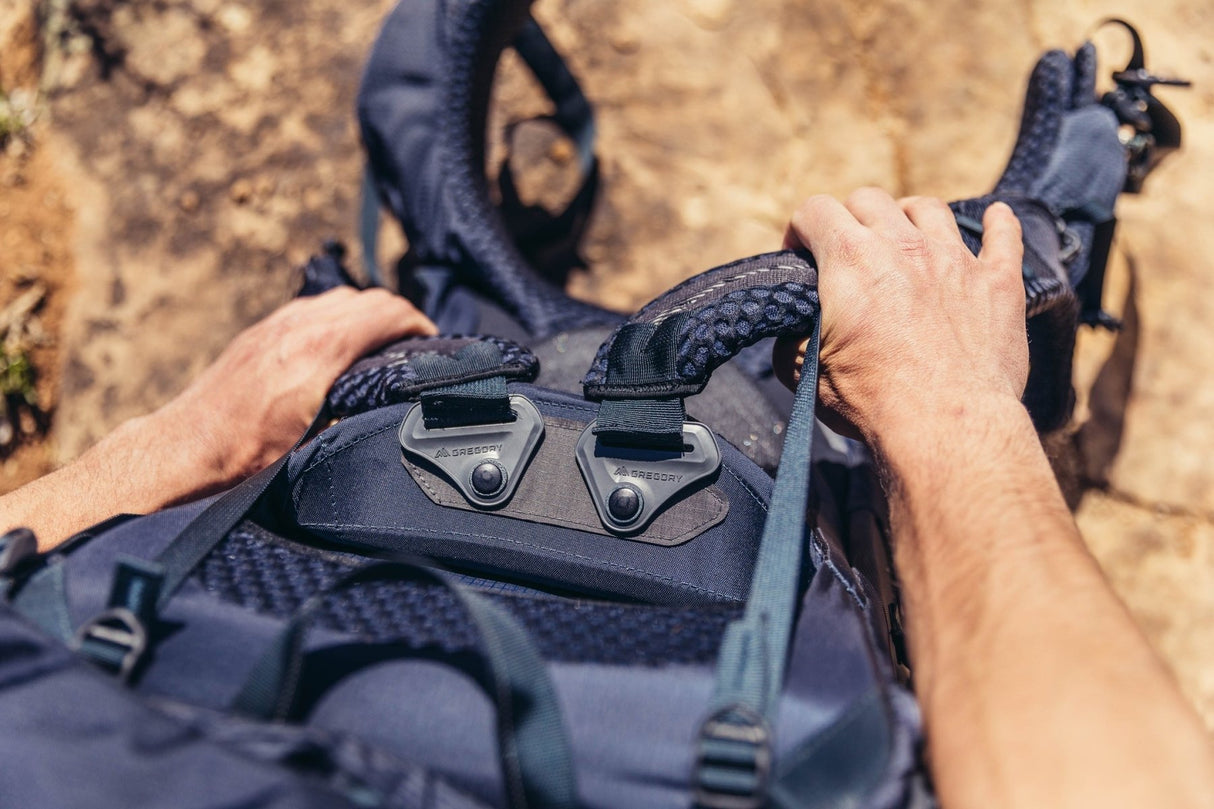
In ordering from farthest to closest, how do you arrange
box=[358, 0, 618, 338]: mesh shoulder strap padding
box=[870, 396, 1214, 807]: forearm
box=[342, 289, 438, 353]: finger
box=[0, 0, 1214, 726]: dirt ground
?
1. box=[0, 0, 1214, 726]: dirt ground
2. box=[358, 0, 618, 338]: mesh shoulder strap padding
3. box=[342, 289, 438, 353]: finger
4. box=[870, 396, 1214, 807]: forearm

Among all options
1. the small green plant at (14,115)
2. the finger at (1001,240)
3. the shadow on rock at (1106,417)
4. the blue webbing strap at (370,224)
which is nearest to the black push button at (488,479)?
the finger at (1001,240)

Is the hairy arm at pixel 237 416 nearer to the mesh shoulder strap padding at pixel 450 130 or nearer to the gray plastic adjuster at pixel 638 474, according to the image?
the mesh shoulder strap padding at pixel 450 130

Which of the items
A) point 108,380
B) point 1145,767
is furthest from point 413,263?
point 1145,767

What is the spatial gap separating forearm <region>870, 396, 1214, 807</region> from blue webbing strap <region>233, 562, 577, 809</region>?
275mm

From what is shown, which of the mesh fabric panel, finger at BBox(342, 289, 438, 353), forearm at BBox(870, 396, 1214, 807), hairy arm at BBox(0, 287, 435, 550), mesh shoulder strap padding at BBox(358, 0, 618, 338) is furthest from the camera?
mesh shoulder strap padding at BBox(358, 0, 618, 338)

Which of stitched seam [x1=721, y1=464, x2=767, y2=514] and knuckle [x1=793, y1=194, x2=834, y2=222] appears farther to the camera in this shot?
knuckle [x1=793, y1=194, x2=834, y2=222]

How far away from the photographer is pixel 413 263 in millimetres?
1644

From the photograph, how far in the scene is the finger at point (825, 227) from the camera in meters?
0.89

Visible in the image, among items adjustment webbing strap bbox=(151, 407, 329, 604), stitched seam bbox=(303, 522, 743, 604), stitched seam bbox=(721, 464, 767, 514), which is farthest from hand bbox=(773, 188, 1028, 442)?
adjustment webbing strap bbox=(151, 407, 329, 604)

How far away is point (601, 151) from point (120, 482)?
1.08m

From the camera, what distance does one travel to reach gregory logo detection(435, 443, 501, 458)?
844 mm

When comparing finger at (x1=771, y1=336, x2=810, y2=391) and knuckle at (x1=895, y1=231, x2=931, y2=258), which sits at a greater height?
knuckle at (x1=895, y1=231, x2=931, y2=258)

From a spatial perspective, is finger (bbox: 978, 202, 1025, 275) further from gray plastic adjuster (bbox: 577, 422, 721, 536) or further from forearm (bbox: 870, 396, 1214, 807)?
gray plastic adjuster (bbox: 577, 422, 721, 536)

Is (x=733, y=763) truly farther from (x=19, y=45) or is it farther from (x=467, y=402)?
(x=19, y=45)
